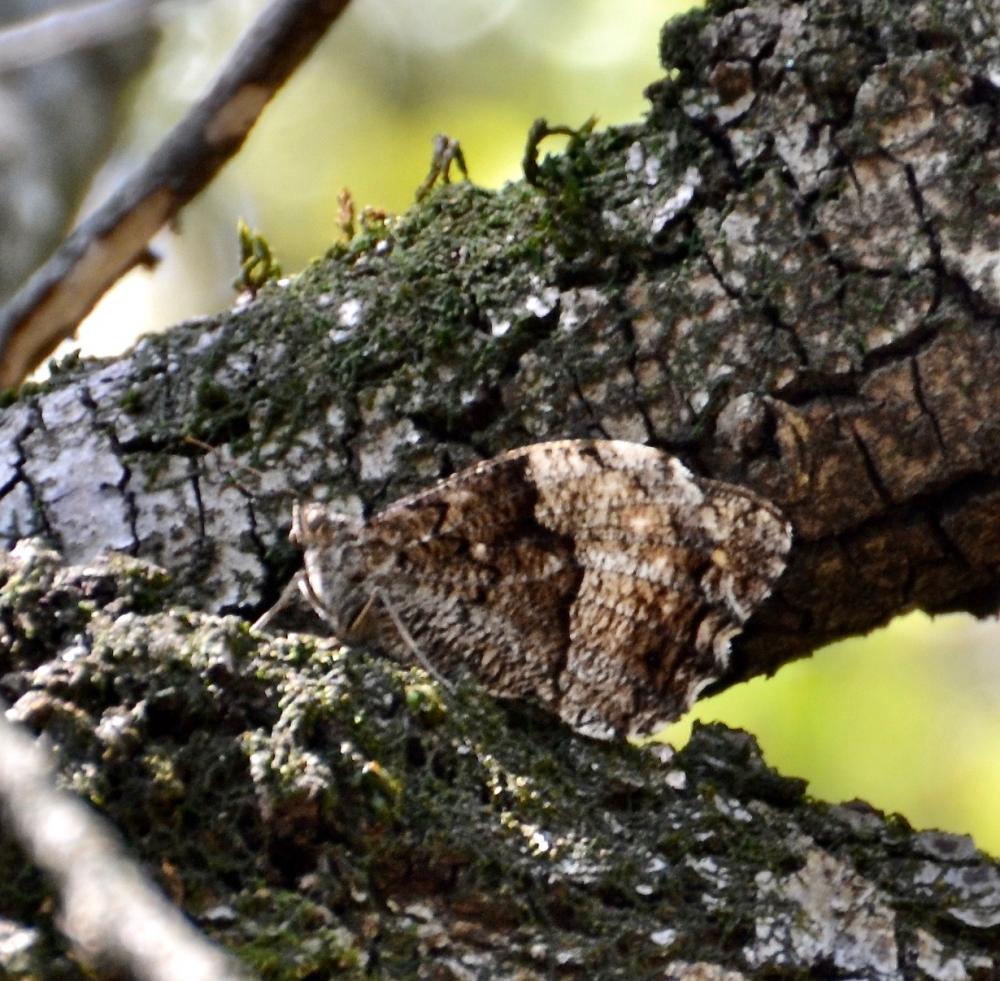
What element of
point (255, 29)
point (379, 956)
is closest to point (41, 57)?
point (255, 29)

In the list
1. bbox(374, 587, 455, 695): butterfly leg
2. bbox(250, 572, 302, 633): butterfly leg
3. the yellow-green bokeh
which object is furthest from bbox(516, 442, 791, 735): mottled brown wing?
the yellow-green bokeh

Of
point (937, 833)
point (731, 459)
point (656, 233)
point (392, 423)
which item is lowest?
point (937, 833)

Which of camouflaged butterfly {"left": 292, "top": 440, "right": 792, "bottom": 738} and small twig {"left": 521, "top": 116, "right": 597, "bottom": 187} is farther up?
small twig {"left": 521, "top": 116, "right": 597, "bottom": 187}

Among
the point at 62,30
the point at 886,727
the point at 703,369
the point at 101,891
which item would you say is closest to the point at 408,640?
the point at 703,369

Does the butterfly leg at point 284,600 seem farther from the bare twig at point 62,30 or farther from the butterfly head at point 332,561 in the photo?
the bare twig at point 62,30

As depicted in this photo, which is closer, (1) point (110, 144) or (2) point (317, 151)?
(1) point (110, 144)

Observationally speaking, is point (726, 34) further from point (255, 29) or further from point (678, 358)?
point (255, 29)

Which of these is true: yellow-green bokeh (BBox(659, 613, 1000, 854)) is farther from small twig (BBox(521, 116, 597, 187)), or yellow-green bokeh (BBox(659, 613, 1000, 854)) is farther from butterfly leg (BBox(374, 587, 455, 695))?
small twig (BBox(521, 116, 597, 187))
